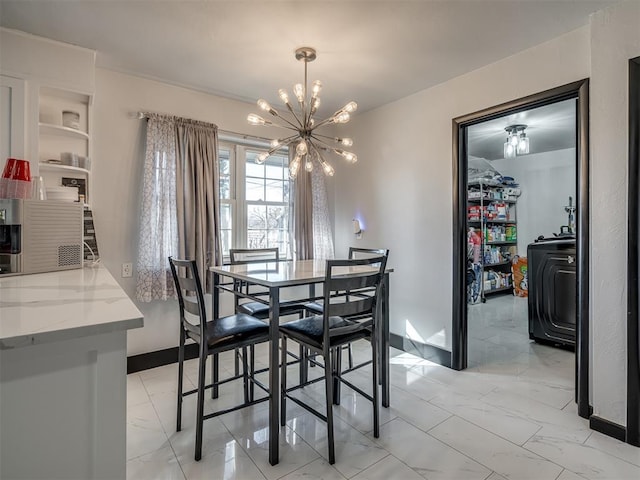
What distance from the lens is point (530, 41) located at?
2.31 metres

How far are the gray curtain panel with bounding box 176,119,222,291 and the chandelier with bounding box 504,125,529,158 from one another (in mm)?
3427

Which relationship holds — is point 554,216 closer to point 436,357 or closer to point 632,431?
point 436,357

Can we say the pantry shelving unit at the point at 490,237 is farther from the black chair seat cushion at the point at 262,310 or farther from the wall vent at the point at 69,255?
the wall vent at the point at 69,255

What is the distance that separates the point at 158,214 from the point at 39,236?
1078mm

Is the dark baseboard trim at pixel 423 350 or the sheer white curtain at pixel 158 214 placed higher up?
the sheer white curtain at pixel 158 214

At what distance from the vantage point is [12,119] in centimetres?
212

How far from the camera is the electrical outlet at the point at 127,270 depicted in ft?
9.20

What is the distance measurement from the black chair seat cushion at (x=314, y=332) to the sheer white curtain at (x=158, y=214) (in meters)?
1.40

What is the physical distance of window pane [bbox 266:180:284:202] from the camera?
3.74 meters

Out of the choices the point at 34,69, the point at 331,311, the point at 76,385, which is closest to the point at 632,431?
the point at 331,311

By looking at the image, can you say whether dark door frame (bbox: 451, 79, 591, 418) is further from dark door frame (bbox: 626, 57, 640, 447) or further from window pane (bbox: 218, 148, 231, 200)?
window pane (bbox: 218, 148, 231, 200)

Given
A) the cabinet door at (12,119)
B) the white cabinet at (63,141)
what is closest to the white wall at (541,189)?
the white cabinet at (63,141)

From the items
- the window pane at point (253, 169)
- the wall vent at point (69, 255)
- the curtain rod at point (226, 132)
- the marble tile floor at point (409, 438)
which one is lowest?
the marble tile floor at point (409, 438)

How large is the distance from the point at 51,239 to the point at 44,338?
137cm
